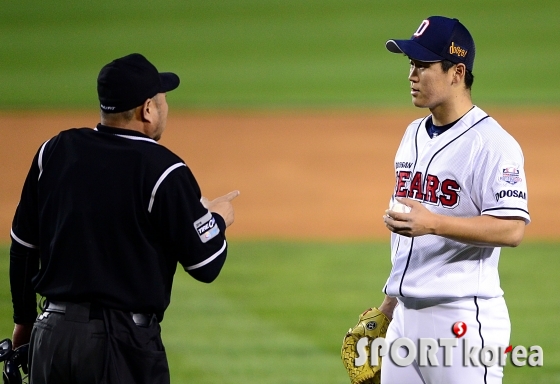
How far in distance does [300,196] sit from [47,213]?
24.3ft

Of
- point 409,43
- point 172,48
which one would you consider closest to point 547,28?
point 172,48

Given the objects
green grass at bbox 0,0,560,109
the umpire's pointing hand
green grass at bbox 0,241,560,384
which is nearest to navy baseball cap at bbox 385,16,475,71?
Answer: the umpire's pointing hand

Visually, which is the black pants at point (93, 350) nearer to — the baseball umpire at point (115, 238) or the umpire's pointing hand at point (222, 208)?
the baseball umpire at point (115, 238)

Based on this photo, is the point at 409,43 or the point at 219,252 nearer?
the point at 219,252

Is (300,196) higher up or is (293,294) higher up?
(300,196)

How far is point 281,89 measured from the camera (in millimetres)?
16266

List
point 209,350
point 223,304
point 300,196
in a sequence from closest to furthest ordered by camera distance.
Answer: point 209,350, point 223,304, point 300,196

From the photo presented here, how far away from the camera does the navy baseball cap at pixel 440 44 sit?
3641 millimetres

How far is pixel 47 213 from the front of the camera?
3.31m

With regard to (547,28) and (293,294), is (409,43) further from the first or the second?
(547,28)

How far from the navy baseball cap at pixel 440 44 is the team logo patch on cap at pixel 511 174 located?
0.52m

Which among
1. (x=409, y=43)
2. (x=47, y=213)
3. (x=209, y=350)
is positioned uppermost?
(x=409, y=43)

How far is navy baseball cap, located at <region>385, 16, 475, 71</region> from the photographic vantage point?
143 inches

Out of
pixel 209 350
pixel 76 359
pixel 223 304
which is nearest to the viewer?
pixel 76 359
